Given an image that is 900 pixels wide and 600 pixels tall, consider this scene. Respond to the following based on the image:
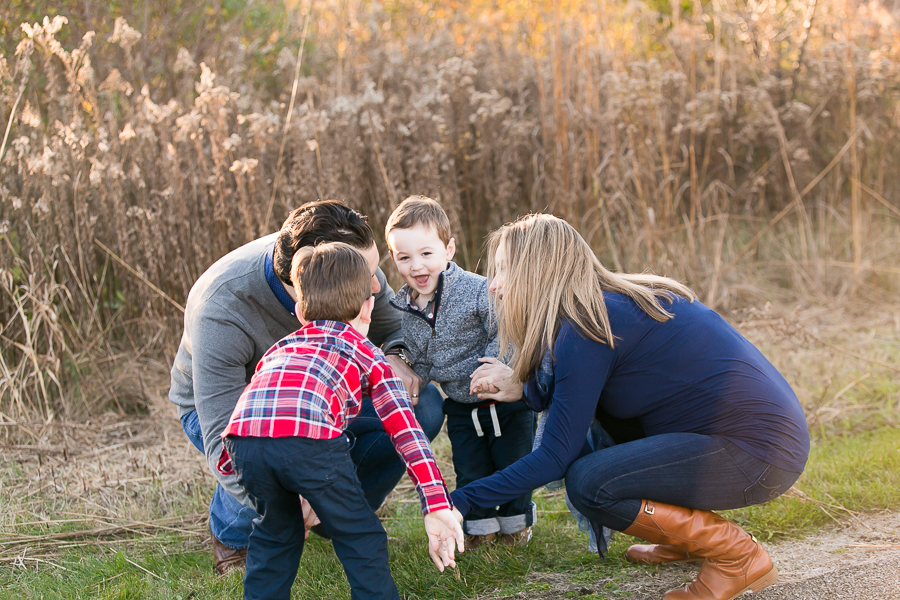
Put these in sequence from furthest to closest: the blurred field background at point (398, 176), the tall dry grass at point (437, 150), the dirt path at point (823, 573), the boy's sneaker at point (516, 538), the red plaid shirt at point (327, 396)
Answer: the tall dry grass at point (437, 150) → the blurred field background at point (398, 176) → the boy's sneaker at point (516, 538) → the dirt path at point (823, 573) → the red plaid shirt at point (327, 396)

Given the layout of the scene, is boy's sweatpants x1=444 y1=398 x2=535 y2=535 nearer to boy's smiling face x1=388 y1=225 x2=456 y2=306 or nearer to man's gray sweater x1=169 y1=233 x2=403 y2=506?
boy's smiling face x1=388 y1=225 x2=456 y2=306

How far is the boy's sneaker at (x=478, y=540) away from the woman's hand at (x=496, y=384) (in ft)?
1.85

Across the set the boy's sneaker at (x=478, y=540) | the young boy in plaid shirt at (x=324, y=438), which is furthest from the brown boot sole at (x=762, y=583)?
the young boy in plaid shirt at (x=324, y=438)

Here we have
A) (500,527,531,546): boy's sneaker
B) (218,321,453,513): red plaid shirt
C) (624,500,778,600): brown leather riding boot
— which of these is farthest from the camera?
(500,527,531,546): boy's sneaker

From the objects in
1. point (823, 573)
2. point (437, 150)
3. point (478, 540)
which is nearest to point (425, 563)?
point (478, 540)

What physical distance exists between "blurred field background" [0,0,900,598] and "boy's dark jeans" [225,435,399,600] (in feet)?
1.74

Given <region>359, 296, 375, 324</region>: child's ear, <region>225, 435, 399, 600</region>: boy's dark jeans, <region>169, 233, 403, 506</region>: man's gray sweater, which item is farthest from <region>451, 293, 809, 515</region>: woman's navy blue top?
<region>169, 233, 403, 506</region>: man's gray sweater

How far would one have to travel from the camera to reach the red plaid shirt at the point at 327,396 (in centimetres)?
198

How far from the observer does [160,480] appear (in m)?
3.35

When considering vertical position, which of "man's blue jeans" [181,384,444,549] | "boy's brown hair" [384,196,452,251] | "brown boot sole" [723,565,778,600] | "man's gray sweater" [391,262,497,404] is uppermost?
"boy's brown hair" [384,196,452,251]

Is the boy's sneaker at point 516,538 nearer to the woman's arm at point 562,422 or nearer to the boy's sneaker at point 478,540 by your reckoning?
the boy's sneaker at point 478,540

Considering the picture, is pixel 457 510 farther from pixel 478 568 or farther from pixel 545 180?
pixel 545 180

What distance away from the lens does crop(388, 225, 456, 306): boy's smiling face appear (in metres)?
2.67

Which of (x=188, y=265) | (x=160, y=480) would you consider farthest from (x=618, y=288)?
(x=188, y=265)
